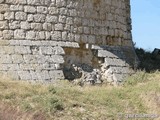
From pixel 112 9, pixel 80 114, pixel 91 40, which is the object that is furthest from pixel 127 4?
pixel 80 114

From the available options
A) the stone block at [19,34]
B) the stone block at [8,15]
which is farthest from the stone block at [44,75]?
the stone block at [8,15]

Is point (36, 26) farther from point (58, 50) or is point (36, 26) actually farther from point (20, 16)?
point (58, 50)

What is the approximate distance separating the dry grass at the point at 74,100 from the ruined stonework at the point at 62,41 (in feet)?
2.76

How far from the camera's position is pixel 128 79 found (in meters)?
15.1

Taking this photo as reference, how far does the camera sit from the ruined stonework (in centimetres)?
1362

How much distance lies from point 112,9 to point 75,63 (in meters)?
2.61

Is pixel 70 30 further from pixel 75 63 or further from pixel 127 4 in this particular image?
pixel 127 4

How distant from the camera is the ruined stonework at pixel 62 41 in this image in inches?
536

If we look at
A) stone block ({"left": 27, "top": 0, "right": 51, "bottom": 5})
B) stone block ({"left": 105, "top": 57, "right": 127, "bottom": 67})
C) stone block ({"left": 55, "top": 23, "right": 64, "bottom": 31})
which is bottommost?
stone block ({"left": 105, "top": 57, "right": 127, "bottom": 67})

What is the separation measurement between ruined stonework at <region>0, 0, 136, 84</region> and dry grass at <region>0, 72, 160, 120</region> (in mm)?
840

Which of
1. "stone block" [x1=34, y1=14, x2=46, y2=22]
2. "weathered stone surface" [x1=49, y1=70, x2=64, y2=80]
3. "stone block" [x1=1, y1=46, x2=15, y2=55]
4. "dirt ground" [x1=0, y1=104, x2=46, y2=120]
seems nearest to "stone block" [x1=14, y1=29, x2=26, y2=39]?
"stone block" [x1=1, y1=46, x2=15, y2=55]

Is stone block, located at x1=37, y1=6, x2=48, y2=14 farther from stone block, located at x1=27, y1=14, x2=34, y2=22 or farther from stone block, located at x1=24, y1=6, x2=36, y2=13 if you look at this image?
stone block, located at x1=27, y1=14, x2=34, y2=22

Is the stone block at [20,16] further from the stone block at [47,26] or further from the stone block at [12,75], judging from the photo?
the stone block at [12,75]

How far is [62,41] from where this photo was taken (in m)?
14.5
